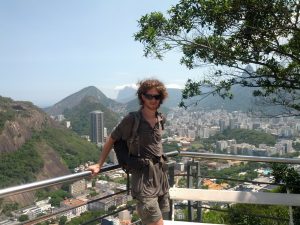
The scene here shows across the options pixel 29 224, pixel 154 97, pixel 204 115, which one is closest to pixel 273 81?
pixel 154 97

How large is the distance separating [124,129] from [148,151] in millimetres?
237

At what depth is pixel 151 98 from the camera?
2838 mm

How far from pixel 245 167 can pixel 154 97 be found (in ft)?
43.9

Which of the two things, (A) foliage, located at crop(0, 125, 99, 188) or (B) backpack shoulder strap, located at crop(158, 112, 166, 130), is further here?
(A) foliage, located at crop(0, 125, 99, 188)

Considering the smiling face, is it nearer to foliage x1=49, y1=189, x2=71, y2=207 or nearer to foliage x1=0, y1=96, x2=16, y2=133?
foliage x1=49, y1=189, x2=71, y2=207

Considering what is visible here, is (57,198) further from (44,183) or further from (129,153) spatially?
(44,183)

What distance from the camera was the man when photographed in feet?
9.07

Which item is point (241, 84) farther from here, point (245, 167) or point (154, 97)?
point (245, 167)

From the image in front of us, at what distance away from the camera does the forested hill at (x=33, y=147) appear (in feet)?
201

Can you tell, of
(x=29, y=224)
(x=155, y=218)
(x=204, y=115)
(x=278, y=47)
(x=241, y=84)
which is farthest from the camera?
(x=204, y=115)

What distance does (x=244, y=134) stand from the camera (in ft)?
149

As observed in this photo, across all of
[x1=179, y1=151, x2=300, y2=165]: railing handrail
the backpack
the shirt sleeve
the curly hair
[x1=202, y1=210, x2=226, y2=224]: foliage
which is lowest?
[x1=202, y1=210, x2=226, y2=224]: foliage

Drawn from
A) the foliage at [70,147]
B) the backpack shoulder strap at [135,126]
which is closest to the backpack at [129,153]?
the backpack shoulder strap at [135,126]

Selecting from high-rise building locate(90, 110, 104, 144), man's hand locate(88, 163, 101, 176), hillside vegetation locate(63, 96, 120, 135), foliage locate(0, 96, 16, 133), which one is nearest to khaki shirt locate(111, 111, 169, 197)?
man's hand locate(88, 163, 101, 176)
